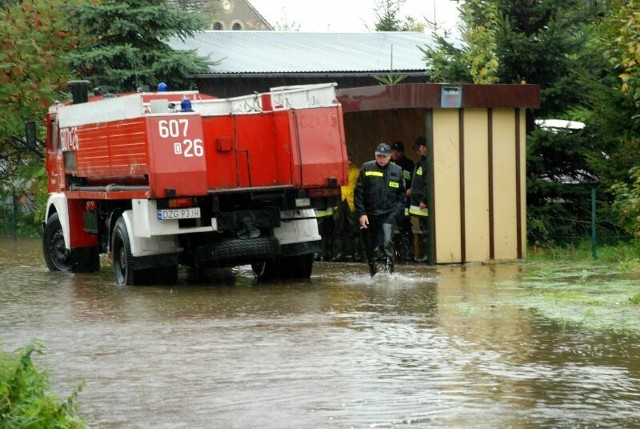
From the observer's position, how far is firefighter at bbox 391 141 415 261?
2055 centimetres

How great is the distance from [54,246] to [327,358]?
1151 cm

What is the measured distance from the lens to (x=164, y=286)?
1753cm

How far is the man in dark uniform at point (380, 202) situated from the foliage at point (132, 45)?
12664 millimetres

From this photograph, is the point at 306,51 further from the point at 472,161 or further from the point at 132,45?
the point at 472,161

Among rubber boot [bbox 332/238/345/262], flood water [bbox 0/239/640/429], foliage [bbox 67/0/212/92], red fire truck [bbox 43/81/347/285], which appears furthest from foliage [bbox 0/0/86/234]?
flood water [bbox 0/239/640/429]

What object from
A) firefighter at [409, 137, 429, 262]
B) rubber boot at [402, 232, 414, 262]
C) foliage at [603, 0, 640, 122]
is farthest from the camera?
rubber boot at [402, 232, 414, 262]

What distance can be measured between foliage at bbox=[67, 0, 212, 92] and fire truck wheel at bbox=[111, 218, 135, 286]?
12.0 metres

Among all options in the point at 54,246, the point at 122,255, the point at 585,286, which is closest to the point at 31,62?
the point at 54,246

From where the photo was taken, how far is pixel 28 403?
722 cm

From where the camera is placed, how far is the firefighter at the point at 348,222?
68.8 feet

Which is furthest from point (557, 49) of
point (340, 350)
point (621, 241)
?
point (340, 350)

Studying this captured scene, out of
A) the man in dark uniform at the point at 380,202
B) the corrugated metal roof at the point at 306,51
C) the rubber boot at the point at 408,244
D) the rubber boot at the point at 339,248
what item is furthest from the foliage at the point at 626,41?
the corrugated metal roof at the point at 306,51

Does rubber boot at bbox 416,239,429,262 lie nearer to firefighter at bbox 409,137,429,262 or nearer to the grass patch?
firefighter at bbox 409,137,429,262

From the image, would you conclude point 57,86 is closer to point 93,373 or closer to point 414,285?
point 414,285
